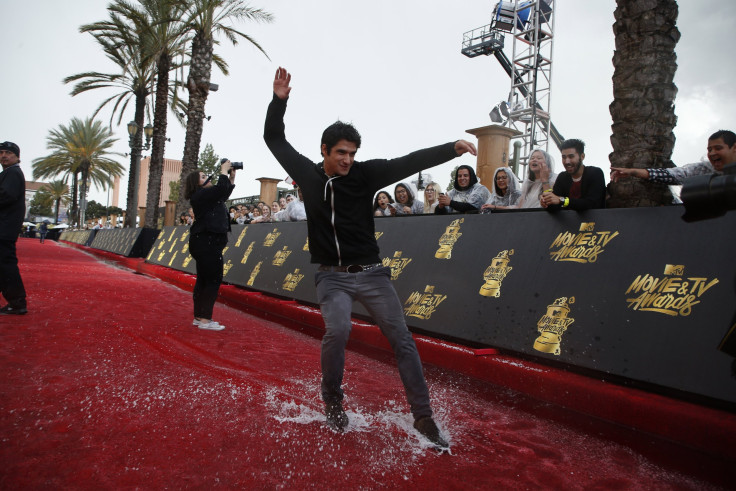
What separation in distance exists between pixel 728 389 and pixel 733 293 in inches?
21.4

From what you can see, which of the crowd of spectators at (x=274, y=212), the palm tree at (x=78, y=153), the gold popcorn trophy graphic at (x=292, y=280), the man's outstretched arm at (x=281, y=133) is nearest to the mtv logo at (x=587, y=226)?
the man's outstretched arm at (x=281, y=133)

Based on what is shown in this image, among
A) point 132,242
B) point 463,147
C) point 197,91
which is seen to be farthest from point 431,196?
point 132,242

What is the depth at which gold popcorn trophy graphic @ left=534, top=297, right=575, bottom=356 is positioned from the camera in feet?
11.1

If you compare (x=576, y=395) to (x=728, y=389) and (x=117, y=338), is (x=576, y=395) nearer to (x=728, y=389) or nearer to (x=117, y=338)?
(x=728, y=389)

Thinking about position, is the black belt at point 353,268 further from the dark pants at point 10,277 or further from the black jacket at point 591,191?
the dark pants at point 10,277

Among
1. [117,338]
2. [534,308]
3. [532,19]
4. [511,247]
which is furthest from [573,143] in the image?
[532,19]

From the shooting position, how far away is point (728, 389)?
99.7 inches

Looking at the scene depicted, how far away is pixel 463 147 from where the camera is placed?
2.80 metres

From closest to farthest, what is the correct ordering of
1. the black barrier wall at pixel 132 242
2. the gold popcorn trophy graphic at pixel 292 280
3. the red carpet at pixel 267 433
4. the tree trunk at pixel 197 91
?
the red carpet at pixel 267 433 → the gold popcorn trophy graphic at pixel 292 280 → the tree trunk at pixel 197 91 → the black barrier wall at pixel 132 242

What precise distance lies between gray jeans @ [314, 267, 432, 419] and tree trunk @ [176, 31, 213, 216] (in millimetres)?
14475

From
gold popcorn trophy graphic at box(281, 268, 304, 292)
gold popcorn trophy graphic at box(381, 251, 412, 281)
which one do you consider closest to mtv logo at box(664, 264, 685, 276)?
gold popcorn trophy graphic at box(381, 251, 412, 281)

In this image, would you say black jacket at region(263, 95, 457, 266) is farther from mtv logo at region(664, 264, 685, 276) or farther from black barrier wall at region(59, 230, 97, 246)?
black barrier wall at region(59, 230, 97, 246)

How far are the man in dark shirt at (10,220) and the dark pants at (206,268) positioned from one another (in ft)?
6.04

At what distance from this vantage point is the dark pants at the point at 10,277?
210 inches
